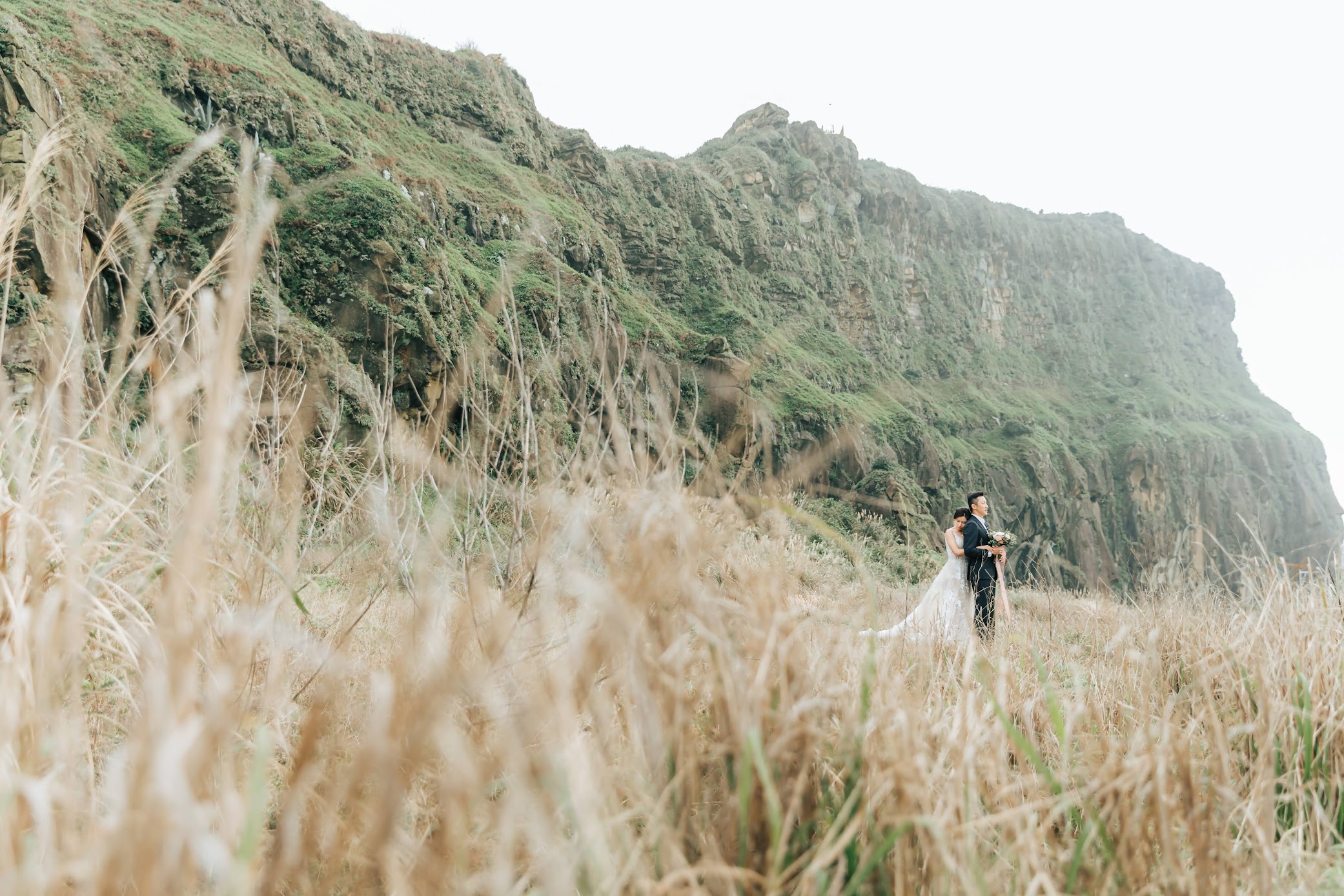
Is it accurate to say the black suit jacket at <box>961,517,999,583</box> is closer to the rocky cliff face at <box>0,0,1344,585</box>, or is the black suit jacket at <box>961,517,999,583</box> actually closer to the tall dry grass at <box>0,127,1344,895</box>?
the rocky cliff face at <box>0,0,1344,585</box>

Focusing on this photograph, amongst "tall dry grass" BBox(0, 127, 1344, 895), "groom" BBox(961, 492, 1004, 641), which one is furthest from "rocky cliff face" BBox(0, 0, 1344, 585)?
"groom" BBox(961, 492, 1004, 641)

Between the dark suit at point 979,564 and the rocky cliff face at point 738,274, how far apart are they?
4.46 ft

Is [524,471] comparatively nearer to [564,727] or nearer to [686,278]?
[564,727]

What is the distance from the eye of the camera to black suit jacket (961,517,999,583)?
19.1ft

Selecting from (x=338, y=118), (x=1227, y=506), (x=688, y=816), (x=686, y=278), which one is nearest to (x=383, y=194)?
(x=338, y=118)

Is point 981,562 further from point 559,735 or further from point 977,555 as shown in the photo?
point 559,735

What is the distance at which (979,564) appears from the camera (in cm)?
585

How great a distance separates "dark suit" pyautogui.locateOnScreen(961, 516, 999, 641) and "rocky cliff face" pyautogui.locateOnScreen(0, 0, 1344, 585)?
4.46ft

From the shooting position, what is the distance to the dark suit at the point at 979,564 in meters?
5.75

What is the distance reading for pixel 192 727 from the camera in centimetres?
50

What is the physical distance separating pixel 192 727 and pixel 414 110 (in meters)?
37.5

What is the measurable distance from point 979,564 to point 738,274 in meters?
45.0

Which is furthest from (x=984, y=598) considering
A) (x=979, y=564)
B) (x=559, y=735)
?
(x=559, y=735)

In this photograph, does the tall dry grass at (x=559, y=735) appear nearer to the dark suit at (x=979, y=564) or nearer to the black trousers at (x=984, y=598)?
the black trousers at (x=984, y=598)
